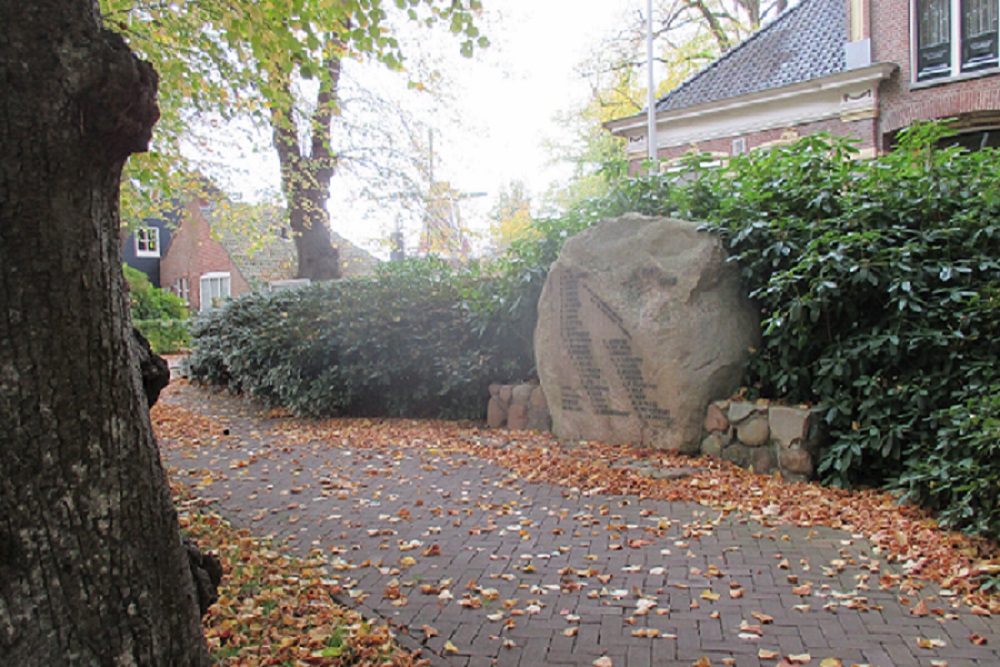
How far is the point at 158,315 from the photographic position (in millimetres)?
28125

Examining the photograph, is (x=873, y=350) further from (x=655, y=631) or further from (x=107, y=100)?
(x=107, y=100)

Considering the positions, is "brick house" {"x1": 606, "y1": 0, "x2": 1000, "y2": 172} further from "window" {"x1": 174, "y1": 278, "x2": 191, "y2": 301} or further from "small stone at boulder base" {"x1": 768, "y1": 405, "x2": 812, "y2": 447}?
"window" {"x1": 174, "y1": 278, "x2": 191, "y2": 301}

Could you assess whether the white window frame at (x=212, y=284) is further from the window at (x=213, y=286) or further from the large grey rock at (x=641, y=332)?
the large grey rock at (x=641, y=332)

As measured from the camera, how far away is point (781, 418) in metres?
5.77

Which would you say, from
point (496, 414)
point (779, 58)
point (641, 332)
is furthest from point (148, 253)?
point (641, 332)

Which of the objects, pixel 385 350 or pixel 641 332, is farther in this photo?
pixel 385 350

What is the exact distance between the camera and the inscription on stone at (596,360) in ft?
22.1

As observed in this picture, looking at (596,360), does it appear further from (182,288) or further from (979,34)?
(182,288)

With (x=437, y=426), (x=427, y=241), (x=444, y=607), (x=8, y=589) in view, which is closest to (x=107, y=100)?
(x=8, y=589)

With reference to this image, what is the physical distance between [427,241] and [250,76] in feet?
40.8

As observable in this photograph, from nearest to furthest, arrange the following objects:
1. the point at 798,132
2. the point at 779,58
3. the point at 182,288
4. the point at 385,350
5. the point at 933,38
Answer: the point at 385,350 < the point at 933,38 < the point at 798,132 < the point at 779,58 < the point at 182,288

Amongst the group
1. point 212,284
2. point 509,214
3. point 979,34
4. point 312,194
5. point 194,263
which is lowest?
point 212,284

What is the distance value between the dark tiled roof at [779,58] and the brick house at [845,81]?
3 cm

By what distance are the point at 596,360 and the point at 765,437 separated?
1802 mm
